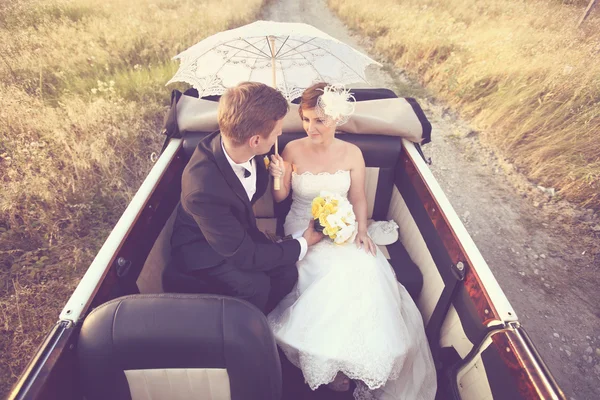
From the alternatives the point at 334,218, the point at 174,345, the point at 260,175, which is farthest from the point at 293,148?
the point at 174,345

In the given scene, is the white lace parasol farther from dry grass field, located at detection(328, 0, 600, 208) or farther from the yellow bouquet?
dry grass field, located at detection(328, 0, 600, 208)

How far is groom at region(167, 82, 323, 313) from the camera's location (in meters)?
1.56

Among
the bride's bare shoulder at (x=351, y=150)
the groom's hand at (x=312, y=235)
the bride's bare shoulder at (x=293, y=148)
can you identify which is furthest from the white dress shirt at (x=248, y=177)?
the bride's bare shoulder at (x=351, y=150)

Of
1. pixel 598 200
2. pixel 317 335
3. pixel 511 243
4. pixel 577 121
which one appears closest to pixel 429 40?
pixel 577 121

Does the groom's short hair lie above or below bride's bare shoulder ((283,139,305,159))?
above

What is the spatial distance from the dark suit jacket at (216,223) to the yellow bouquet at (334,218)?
0.26m

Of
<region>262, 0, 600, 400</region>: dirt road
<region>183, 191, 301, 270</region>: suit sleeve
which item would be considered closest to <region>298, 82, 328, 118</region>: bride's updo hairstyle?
<region>183, 191, 301, 270</region>: suit sleeve

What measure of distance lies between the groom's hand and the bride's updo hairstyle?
0.76 m

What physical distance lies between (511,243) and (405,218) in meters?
1.69

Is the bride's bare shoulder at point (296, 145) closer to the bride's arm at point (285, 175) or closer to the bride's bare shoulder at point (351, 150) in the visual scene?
the bride's arm at point (285, 175)

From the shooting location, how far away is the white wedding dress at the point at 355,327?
1685 mm

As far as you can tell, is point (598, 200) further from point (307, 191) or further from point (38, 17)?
point (38, 17)

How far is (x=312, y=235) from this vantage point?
2.19m

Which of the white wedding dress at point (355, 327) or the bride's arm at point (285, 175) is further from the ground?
the bride's arm at point (285, 175)
